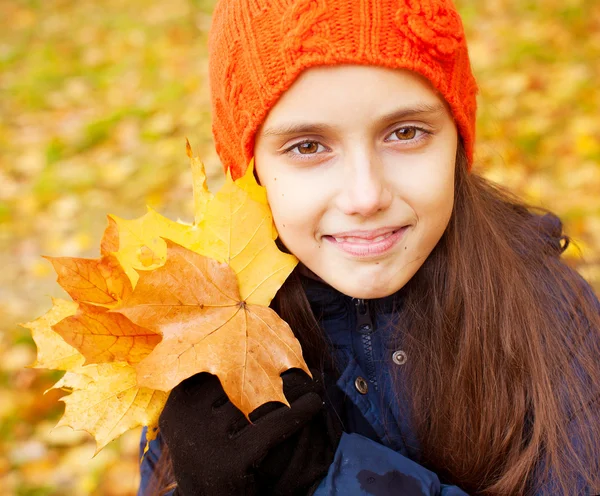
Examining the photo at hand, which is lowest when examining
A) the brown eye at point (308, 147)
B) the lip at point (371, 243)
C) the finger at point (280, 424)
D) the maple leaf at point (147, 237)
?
the finger at point (280, 424)

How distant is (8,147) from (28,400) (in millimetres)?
2348

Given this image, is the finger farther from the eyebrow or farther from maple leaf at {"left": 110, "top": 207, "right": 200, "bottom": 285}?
the eyebrow

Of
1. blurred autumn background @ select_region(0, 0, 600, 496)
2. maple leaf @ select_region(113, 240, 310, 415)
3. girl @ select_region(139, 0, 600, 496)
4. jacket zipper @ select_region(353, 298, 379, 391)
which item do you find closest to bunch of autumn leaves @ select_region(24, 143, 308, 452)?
maple leaf @ select_region(113, 240, 310, 415)

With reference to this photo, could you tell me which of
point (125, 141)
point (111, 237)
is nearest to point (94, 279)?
point (111, 237)

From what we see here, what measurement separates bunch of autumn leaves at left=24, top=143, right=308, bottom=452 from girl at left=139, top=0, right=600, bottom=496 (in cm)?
11

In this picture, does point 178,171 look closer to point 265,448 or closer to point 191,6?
point 191,6

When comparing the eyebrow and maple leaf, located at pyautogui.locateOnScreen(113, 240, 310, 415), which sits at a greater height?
the eyebrow

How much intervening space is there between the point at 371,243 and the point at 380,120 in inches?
11.0

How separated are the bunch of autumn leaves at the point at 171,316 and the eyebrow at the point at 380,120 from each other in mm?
117

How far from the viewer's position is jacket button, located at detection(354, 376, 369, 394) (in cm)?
164

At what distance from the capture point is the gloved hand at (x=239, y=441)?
1.37m

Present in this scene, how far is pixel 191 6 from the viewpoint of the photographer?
588 centimetres

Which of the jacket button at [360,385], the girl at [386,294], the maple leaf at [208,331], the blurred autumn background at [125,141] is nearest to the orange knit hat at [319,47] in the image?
the girl at [386,294]

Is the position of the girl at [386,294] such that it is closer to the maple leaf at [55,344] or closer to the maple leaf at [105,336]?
the maple leaf at [105,336]
